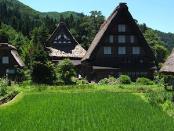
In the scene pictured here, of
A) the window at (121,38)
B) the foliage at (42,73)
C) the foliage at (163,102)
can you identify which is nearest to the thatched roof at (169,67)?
the foliage at (163,102)

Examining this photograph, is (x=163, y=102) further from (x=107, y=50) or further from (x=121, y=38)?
(x=121, y=38)

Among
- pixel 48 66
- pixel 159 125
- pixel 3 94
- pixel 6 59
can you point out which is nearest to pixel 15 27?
pixel 6 59

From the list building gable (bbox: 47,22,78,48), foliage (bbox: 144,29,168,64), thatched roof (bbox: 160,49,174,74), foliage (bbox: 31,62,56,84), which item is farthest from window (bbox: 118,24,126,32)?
foliage (bbox: 144,29,168,64)

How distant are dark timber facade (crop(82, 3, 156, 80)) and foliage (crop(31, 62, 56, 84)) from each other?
32.1 ft

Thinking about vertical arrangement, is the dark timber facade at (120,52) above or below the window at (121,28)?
below

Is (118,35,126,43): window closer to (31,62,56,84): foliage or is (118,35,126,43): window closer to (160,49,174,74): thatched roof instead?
(31,62,56,84): foliage

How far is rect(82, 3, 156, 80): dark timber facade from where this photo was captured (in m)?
65.9

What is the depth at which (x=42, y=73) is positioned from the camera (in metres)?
56.0

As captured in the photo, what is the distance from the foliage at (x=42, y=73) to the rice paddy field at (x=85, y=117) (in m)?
22.8

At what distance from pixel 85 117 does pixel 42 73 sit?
32185mm

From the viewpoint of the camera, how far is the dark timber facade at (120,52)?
2594 inches

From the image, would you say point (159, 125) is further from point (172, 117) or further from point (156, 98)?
point (156, 98)

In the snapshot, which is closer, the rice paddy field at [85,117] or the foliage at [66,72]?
the rice paddy field at [85,117]

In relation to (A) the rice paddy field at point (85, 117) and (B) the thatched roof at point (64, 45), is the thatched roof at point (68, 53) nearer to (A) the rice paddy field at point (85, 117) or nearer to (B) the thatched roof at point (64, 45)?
(B) the thatched roof at point (64, 45)
